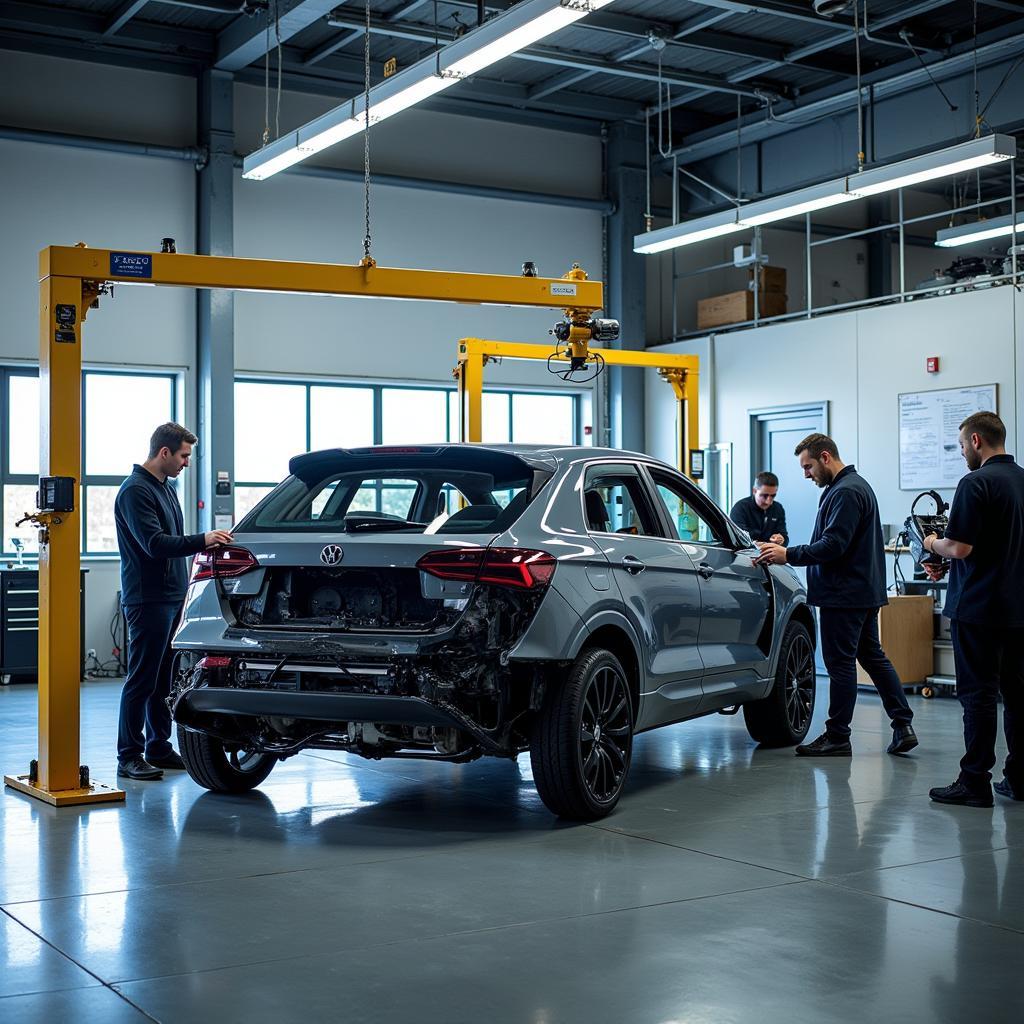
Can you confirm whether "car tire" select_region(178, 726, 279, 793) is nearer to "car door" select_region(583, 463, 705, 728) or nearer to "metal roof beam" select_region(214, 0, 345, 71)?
"car door" select_region(583, 463, 705, 728)

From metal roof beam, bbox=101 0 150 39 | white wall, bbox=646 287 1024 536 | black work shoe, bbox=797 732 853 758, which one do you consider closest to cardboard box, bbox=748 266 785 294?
white wall, bbox=646 287 1024 536

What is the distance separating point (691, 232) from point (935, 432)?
2965 mm

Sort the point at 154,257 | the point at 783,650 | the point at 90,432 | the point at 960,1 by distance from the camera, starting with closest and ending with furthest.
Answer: the point at 154,257, the point at 783,650, the point at 960,1, the point at 90,432

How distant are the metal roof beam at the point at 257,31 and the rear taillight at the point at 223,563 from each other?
7167 millimetres

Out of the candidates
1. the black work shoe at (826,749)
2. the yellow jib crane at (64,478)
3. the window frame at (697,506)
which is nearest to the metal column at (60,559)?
the yellow jib crane at (64,478)

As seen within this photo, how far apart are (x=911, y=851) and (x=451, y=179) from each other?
11.2 metres

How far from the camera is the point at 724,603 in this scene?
6.91 m

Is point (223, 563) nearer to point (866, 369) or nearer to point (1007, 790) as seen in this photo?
point (1007, 790)

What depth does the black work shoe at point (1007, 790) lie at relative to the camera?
6.37m

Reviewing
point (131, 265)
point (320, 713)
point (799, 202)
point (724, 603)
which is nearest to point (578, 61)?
point (799, 202)

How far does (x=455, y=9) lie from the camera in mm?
12672

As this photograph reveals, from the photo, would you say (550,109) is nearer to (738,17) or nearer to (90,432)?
(738,17)

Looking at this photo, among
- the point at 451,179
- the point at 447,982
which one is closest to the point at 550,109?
the point at 451,179

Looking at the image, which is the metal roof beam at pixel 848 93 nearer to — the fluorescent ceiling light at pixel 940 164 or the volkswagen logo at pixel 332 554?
the fluorescent ceiling light at pixel 940 164
